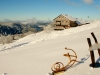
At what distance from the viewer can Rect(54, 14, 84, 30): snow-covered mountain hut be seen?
74688 mm

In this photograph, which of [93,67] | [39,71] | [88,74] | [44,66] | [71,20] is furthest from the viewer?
[71,20]

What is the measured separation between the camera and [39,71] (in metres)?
12.0

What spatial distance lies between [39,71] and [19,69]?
7.07 feet

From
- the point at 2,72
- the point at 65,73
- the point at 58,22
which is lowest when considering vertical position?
the point at 2,72

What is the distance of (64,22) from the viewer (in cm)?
7594

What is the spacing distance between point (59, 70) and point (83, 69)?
1467 mm

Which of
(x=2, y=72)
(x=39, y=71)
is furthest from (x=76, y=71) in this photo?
(x=2, y=72)

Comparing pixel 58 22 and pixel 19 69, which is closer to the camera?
pixel 19 69

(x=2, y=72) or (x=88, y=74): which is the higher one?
(x=88, y=74)

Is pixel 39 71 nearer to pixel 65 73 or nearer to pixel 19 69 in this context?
pixel 19 69

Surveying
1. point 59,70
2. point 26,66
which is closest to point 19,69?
point 26,66

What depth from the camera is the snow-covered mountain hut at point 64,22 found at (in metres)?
74.7

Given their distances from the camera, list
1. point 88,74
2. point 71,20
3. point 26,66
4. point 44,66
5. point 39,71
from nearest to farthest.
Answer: point 88,74 < point 39,71 < point 44,66 < point 26,66 < point 71,20

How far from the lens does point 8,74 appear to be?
41.7 ft
